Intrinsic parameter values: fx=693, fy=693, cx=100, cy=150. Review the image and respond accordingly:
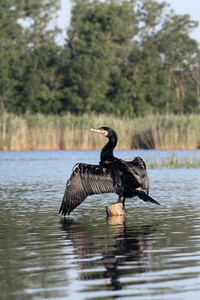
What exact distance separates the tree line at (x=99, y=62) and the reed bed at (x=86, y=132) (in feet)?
40.5

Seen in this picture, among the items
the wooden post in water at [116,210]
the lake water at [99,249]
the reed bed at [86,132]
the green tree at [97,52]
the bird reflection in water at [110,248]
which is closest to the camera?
the lake water at [99,249]

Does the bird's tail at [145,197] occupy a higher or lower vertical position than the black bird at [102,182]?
lower

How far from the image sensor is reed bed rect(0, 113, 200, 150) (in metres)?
32.5

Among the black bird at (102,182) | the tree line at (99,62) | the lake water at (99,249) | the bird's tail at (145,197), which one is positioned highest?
the tree line at (99,62)

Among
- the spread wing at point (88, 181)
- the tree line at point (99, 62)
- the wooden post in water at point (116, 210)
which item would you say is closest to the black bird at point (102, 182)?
the spread wing at point (88, 181)

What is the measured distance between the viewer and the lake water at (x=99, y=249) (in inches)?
210

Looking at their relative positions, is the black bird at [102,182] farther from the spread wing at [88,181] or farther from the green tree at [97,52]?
the green tree at [97,52]

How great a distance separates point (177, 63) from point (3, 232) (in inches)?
2294

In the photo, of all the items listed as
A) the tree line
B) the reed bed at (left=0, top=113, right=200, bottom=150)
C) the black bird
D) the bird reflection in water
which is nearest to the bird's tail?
the black bird

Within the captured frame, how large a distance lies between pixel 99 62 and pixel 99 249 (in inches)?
1928

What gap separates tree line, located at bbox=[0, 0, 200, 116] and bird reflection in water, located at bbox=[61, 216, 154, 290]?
39117mm

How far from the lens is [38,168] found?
76.6 ft

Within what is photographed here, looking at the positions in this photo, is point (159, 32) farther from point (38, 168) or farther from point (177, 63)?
point (38, 168)

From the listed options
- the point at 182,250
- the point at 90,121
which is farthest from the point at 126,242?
the point at 90,121
